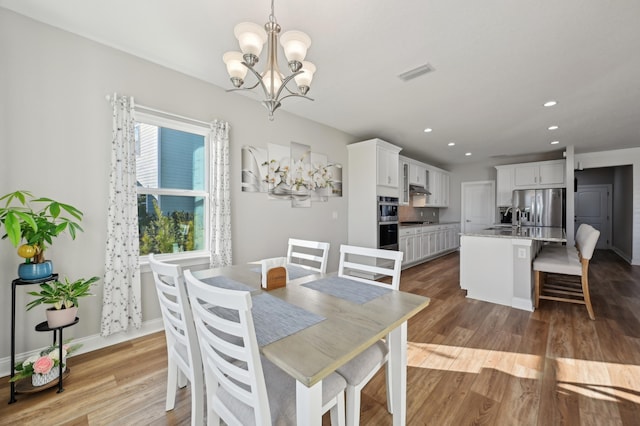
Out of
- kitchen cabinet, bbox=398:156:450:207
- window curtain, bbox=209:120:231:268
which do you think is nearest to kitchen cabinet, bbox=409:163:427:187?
kitchen cabinet, bbox=398:156:450:207

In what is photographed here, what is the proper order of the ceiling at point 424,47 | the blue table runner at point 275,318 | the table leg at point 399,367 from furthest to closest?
the ceiling at point 424,47 → the table leg at point 399,367 → the blue table runner at point 275,318

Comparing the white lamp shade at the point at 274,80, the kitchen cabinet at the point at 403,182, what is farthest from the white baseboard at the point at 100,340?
the kitchen cabinet at the point at 403,182

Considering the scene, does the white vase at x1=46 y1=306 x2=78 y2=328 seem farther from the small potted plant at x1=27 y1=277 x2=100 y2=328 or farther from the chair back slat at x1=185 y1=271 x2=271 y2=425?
the chair back slat at x1=185 y1=271 x2=271 y2=425

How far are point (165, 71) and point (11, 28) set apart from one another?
39.7 inches

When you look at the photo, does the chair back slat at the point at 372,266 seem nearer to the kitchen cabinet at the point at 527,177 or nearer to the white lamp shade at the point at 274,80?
the white lamp shade at the point at 274,80

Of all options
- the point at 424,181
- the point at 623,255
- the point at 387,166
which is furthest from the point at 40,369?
the point at 623,255

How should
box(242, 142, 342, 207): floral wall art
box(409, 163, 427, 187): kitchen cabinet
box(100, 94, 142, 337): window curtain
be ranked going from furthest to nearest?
box(409, 163, 427, 187): kitchen cabinet, box(242, 142, 342, 207): floral wall art, box(100, 94, 142, 337): window curtain

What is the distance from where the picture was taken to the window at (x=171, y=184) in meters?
2.57

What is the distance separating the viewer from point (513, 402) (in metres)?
1.64

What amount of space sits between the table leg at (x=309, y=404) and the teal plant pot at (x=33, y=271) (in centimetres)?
207

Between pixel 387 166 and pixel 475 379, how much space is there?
354 centimetres

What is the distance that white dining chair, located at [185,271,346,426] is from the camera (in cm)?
82

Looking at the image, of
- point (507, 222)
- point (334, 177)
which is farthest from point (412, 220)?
point (334, 177)

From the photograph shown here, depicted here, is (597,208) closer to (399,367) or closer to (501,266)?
(501,266)
